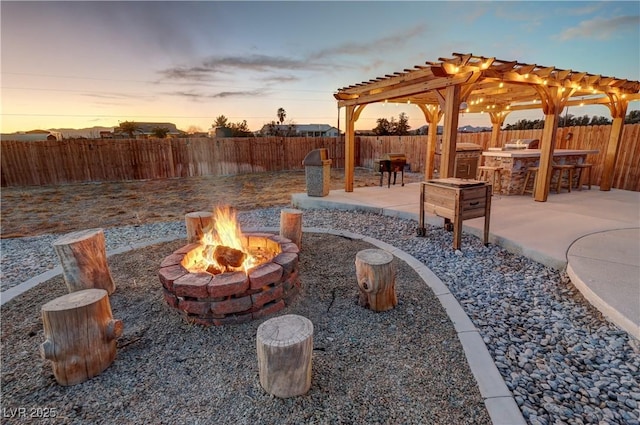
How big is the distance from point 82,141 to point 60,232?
7.91 meters

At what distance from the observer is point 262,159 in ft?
46.0

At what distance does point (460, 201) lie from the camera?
3.69m

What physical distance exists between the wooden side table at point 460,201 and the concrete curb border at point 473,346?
2.74 feet

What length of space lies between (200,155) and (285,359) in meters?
13.0

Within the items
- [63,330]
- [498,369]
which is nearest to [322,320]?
[498,369]

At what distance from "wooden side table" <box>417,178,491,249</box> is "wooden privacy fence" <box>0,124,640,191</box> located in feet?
23.4

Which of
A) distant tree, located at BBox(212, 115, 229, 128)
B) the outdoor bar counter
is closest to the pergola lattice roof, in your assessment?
the outdoor bar counter

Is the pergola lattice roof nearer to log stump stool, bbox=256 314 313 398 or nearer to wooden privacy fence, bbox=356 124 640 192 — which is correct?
wooden privacy fence, bbox=356 124 640 192

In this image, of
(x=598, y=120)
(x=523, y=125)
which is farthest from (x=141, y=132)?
(x=598, y=120)

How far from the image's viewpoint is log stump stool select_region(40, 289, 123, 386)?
65.0 inches

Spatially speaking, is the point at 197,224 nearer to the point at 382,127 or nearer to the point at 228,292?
the point at 228,292

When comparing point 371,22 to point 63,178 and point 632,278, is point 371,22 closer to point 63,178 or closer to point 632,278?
point 632,278

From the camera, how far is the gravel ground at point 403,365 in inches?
61.1

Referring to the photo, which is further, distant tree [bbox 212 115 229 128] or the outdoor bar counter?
distant tree [bbox 212 115 229 128]
